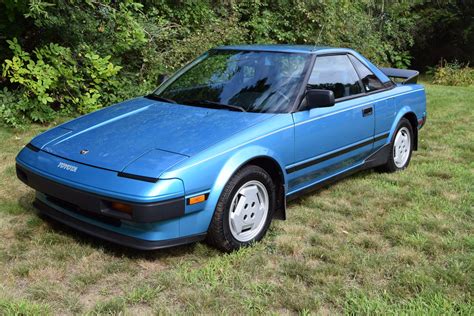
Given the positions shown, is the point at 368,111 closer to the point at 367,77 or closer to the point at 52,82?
the point at 367,77

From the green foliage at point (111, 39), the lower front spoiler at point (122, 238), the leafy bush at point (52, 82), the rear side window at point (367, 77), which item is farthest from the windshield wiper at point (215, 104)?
the leafy bush at point (52, 82)

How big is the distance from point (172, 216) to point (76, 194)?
2.09 feet

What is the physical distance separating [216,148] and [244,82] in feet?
3.37

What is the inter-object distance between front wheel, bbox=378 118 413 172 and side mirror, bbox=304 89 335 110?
163 centimetres

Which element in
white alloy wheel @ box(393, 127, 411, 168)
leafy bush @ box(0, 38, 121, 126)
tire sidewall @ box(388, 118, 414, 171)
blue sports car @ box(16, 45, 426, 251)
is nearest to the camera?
blue sports car @ box(16, 45, 426, 251)

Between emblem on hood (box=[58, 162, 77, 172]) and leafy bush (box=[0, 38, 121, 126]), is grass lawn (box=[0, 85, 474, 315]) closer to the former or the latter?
emblem on hood (box=[58, 162, 77, 172])

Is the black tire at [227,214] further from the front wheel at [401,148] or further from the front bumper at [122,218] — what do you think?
the front wheel at [401,148]

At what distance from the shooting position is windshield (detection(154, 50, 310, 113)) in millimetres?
3891

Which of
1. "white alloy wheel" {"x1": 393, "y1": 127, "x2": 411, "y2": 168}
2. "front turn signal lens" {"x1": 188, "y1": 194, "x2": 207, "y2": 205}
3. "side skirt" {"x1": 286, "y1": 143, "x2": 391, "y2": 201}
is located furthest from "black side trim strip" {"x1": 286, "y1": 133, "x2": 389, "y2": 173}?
"front turn signal lens" {"x1": 188, "y1": 194, "x2": 207, "y2": 205}

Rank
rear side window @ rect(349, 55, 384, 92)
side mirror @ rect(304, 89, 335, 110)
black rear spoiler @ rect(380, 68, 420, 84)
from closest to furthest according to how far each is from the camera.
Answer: side mirror @ rect(304, 89, 335, 110) < rear side window @ rect(349, 55, 384, 92) < black rear spoiler @ rect(380, 68, 420, 84)

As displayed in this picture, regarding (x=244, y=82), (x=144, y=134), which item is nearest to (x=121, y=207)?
(x=144, y=134)

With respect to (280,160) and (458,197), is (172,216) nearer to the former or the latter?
(280,160)

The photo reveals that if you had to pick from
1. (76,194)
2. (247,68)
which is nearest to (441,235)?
(247,68)

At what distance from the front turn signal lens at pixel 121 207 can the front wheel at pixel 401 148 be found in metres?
3.18
